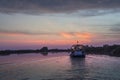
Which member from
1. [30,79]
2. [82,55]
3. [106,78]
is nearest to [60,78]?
[30,79]

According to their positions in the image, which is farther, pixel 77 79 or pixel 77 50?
pixel 77 50

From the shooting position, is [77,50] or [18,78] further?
[77,50]

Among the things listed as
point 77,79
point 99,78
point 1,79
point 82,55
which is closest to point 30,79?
point 1,79

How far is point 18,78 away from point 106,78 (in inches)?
479

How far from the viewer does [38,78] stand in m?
36.2

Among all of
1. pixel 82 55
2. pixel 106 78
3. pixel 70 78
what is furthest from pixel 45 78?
pixel 82 55

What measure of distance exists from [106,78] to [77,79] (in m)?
4.04

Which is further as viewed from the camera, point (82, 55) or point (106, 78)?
point (82, 55)

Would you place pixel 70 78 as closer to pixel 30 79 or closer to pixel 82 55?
pixel 30 79

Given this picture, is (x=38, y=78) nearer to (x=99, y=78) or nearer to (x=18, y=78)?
(x=18, y=78)

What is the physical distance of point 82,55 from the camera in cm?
10419

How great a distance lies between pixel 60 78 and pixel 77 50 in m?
72.9

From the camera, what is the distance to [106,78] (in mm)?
35750

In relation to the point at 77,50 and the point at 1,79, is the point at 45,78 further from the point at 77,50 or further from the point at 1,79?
the point at 77,50
